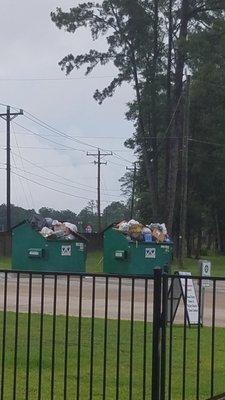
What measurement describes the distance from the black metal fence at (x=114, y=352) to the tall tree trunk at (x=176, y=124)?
106 feet

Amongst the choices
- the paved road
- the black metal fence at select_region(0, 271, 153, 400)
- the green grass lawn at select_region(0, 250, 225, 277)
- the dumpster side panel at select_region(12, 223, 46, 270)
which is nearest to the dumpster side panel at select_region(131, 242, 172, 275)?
the green grass lawn at select_region(0, 250, 225, 277)

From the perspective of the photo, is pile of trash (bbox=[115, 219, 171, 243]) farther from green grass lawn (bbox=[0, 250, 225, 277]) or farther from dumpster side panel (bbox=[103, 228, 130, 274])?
green grass lawn (bbox=[0, 250, 225, 277])

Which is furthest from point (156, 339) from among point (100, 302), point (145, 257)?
point (145, 257)

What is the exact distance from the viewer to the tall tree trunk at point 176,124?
1882 inches

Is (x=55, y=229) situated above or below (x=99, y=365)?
above

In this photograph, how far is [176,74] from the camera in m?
49.3

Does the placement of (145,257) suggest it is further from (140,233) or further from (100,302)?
(100,302)

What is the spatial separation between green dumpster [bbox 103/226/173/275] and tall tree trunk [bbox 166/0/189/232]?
18.4 meters

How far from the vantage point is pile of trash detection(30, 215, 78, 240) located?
98.4ft

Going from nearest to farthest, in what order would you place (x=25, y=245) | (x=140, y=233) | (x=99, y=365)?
(x=99, y=365)
(x=25, y=245)
(x=140, y=233)

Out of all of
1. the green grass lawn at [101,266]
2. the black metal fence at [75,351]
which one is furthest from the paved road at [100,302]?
the green grass lawn at [101,266]

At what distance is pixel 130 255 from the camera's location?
29.6 metres

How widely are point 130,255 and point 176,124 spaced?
2114 cm

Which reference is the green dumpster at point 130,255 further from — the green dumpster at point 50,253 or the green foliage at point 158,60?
the green foliage at point 158,60
